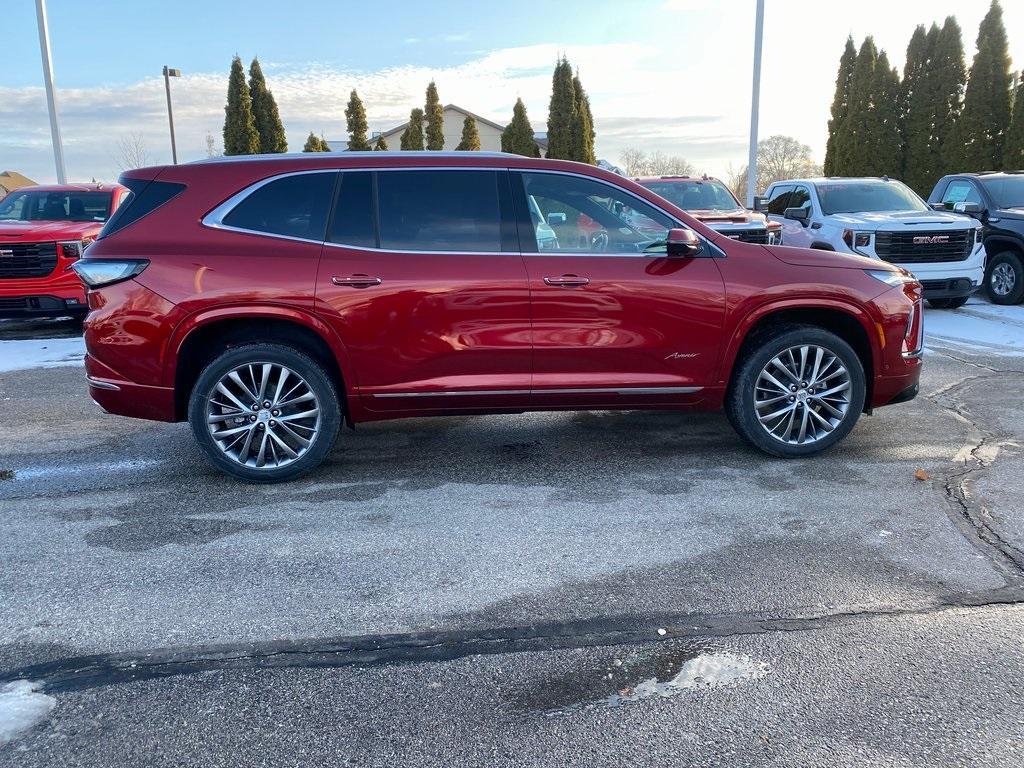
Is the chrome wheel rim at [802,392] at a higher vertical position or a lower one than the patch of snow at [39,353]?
higher

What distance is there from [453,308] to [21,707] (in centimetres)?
285

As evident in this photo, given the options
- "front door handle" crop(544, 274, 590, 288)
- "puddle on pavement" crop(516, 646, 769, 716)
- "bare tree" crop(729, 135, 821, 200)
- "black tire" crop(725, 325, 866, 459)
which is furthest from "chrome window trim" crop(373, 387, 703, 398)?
"bare tree" crop(729, 135, 821, 200)

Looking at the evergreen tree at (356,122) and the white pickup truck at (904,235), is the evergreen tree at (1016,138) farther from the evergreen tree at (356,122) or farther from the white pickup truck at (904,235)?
the evergreen tree at (356,122)

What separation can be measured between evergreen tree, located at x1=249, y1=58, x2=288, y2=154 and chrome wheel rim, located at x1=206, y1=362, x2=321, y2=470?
89.1ft

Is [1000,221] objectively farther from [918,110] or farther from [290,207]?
[918,110]

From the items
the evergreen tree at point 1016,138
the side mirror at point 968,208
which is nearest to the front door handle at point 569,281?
the side mirror at point 968,208

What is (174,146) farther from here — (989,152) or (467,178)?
(467,178)

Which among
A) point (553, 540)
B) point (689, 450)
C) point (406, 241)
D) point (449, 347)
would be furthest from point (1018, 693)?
point (406, 241)

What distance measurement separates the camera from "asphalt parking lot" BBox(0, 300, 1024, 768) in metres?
→ 2.62

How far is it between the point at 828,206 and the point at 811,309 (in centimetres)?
767

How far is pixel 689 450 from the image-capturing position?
551 centimetres

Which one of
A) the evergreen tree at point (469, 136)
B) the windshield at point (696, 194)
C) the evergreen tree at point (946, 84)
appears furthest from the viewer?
the evergreen tree at point (469, 136)

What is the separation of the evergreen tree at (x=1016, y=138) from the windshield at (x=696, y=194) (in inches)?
497

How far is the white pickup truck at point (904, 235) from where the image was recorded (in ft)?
35.6
